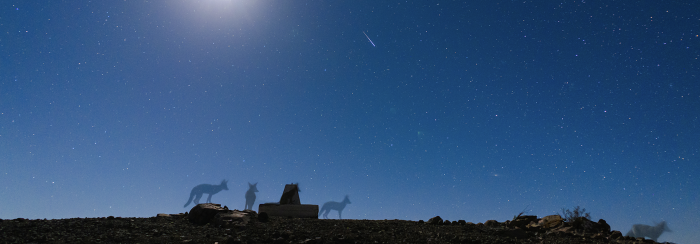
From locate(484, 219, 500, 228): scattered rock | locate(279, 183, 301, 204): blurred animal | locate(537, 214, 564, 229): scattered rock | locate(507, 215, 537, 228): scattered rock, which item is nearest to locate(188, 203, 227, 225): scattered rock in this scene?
locate(279, 183, 301, 204): blurred animal

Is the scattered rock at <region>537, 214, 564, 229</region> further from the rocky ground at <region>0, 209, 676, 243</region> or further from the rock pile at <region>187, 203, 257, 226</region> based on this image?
the rock pile at <region>187, 203, 257, 226</region>

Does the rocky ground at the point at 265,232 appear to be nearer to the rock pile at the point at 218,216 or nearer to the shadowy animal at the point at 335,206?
the rock pile at the point at 218,216

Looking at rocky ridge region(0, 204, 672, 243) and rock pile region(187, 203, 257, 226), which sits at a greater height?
rock pile region(187, 203, 257, 226)

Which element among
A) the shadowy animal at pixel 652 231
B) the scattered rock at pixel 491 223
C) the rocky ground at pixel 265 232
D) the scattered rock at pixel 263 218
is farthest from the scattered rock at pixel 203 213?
the shadowy animal at pixel 652 231

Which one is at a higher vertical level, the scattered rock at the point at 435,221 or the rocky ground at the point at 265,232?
the scattered rock at the point at 435,221

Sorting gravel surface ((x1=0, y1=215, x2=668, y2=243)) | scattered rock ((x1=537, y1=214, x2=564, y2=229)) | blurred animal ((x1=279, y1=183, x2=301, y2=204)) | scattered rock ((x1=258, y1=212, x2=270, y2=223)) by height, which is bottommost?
gravel surface ((x1=0, y1=215, x2=668, y2=243))

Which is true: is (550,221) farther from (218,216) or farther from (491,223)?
(218,216)

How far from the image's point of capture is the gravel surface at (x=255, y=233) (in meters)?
10.4

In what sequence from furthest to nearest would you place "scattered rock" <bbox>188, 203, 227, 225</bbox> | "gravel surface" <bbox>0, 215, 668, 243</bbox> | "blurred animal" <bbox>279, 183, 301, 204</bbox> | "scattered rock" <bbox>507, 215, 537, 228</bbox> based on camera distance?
"blurred animal" <bbox>279, 183, 301, 204</bbox> → "scattered rock" <bbox>507, 215, 537, 228</bbox> → "scattered rock" <bbox>188, 203, 227, 225</bbox> → "gravel surface" <bbox>0, 215, 668, 243</bbox>

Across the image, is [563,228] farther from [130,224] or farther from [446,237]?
[130,224]

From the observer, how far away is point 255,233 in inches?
451

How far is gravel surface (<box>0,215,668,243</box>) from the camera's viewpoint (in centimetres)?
1041

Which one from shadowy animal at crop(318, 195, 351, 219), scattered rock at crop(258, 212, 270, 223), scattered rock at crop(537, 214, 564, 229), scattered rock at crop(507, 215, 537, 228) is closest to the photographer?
scattered rock at crop(258, 212, 270, 223)

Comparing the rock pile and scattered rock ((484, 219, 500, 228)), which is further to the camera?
scattered rock ((484, 219, 500, 228))
